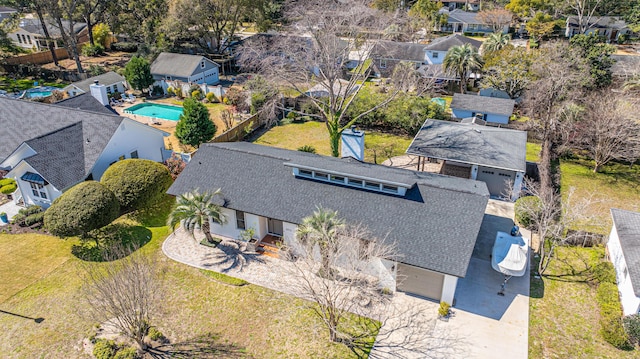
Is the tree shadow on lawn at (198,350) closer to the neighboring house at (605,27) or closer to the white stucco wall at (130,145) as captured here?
the white stucco wall at (130,145)

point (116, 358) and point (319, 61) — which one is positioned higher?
point (319, 61)

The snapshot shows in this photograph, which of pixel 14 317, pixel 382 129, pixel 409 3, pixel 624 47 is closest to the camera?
pixel 14 317

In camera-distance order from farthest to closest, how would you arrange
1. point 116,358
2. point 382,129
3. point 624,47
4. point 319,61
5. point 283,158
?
1. point 624,47
2. point 382,129
3. point 319,61
4. point 283,158
5. point 116,358

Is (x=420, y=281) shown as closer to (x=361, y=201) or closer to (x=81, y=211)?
(x=361, y=201)

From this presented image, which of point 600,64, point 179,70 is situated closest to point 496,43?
point 600,64

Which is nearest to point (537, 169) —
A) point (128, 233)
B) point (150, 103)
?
point (128, 233)

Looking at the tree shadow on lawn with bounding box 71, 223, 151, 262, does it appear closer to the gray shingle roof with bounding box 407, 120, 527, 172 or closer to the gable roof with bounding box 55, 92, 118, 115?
the gable roof with bounding box 55, 92, 118, 115

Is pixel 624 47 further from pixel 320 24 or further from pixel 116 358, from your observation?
pixel 116 358
